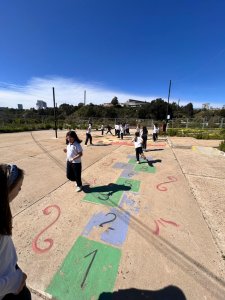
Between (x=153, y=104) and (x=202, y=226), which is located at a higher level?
(x=153, y=104)

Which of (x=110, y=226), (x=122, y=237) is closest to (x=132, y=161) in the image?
(x=110, y=226)

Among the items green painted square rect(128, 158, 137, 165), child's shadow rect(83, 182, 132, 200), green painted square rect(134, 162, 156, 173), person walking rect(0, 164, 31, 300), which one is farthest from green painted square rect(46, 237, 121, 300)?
green painted square rect(128, 158, 137, 165)

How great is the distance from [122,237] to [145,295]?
1.08 meters

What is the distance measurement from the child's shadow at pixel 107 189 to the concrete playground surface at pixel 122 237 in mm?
29

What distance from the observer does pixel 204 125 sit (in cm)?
2852

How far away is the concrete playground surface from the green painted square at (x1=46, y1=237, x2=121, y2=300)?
0.04 ft

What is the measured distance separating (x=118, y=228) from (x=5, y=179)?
290 cm

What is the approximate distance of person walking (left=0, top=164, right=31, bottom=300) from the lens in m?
1.10

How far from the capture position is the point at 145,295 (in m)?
2.23

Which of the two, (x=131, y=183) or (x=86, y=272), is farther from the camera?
(x=131, y=183)

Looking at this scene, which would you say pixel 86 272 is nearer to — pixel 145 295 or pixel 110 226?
pixel 145 295

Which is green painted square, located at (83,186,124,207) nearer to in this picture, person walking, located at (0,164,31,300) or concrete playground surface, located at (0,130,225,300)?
concrete playground surface, located at (0,130,225,300)

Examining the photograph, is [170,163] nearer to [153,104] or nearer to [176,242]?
[176,242]

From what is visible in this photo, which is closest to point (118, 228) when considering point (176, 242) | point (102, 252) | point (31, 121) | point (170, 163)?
point (102, 252)
